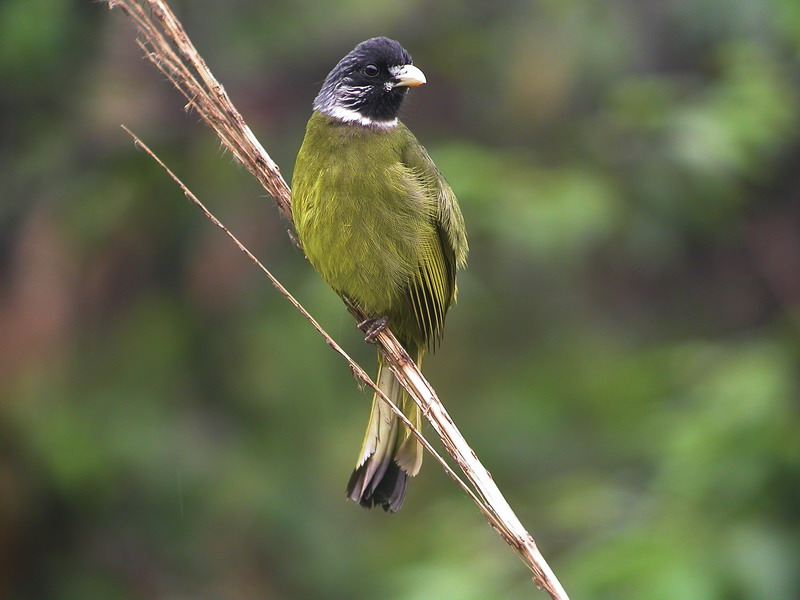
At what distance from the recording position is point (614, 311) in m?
7.14

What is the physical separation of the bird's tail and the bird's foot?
175mm

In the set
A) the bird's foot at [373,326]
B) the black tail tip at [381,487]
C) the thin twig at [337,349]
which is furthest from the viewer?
the bird's foot at [373,326]

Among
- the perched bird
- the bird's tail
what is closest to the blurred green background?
the perched bird

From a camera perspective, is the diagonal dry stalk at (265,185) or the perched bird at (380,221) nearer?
the diagonal dry stalk at (265,185)

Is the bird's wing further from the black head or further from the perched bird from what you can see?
the black head

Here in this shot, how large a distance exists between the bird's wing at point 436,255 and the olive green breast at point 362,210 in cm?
2

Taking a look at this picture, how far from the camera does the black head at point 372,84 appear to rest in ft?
10.6

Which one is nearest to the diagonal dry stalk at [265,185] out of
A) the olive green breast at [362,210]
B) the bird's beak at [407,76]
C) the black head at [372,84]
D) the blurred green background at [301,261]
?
the olive green breast at [362,210]

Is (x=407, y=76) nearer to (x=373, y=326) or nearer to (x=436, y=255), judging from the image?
(x=436, y=255)

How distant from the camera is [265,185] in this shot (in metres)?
3.04

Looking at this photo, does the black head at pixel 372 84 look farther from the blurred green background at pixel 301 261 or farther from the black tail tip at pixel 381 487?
the blurred green background at pixel 301 261

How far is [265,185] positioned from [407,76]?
1.78 ft

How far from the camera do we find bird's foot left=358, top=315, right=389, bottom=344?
10.5 ft

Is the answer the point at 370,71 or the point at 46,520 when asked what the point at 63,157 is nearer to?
the point at 46,520
